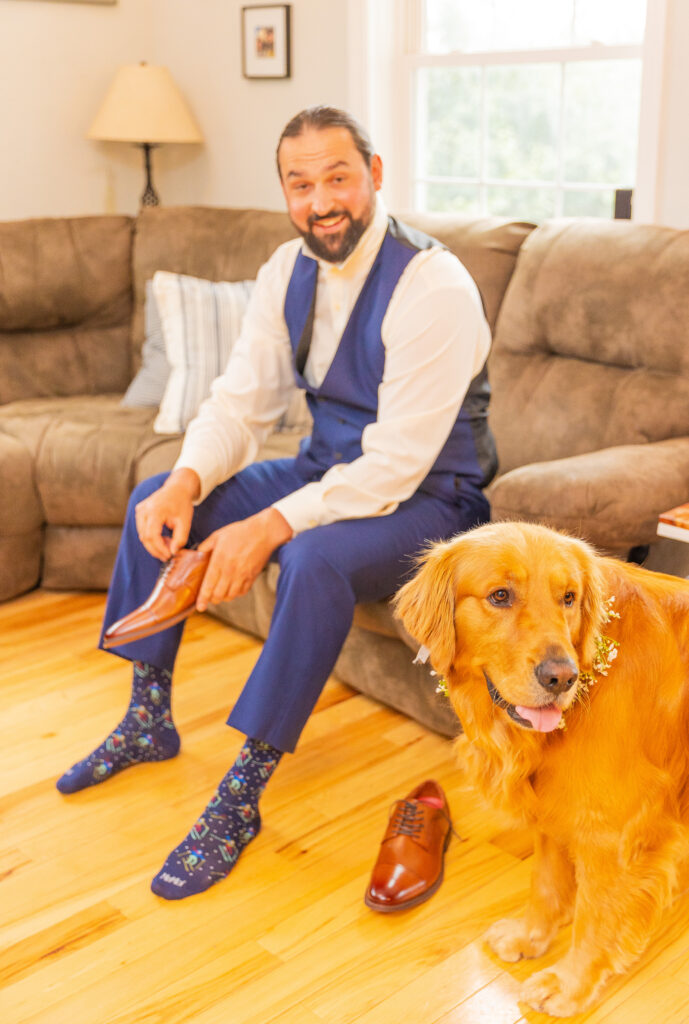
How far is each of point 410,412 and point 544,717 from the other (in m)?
0.82

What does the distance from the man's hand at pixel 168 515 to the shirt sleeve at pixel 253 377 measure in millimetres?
131

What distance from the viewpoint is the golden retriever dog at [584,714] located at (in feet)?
4.51

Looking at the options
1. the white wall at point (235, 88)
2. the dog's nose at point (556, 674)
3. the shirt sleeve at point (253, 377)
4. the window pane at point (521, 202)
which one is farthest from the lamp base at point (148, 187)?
the dog's nose at point (556, 674)

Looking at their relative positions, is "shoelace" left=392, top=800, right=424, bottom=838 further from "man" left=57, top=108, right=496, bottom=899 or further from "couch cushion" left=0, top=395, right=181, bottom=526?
"couch cushion" left=0, top=395, right=181, bottom=526

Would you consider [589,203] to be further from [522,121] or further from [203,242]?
[203,242]

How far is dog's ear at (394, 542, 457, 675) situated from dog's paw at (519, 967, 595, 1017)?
508mm

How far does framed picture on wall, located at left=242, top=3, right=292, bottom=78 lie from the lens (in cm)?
371

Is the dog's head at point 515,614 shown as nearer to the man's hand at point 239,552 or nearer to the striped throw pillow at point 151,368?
the man's hand at point 239,552

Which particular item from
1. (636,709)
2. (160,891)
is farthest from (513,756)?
(160,891)

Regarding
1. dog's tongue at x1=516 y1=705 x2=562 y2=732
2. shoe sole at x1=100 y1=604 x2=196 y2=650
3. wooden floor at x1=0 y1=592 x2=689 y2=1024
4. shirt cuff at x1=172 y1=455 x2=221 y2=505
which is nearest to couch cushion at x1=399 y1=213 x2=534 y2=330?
shirt cuff at x1=172 y1=455 x2=221 y2=505

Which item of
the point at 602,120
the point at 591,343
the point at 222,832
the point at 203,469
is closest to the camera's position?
the point at 222,832

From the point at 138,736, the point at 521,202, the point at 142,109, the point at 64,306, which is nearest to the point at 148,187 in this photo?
the point at 142,109

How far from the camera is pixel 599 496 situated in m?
1.93

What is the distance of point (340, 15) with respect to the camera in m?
3.51
